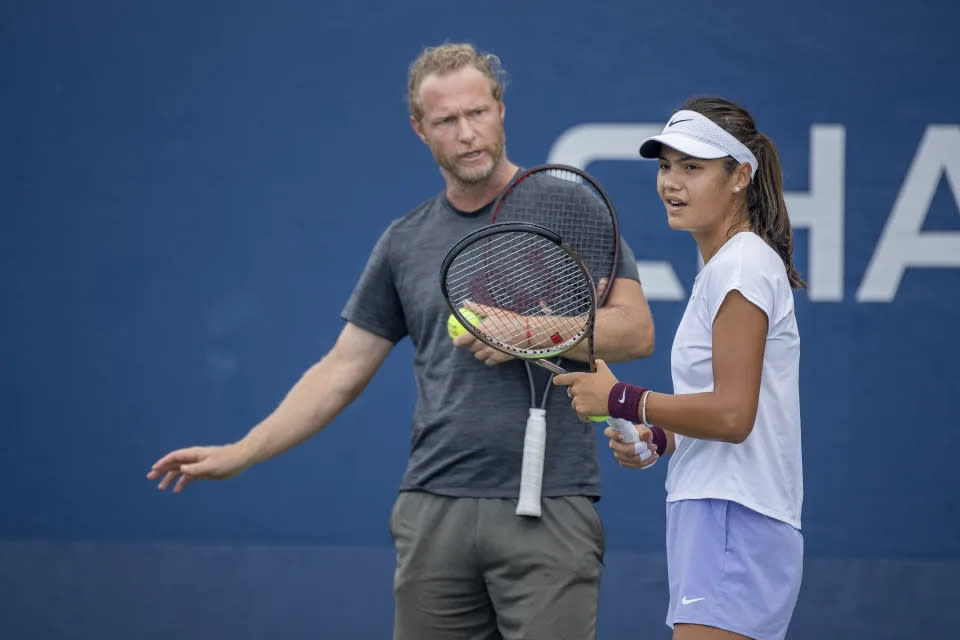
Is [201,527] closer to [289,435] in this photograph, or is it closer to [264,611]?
[264,611]

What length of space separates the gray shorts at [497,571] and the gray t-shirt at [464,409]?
43 mm

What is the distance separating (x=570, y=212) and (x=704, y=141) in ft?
2.20

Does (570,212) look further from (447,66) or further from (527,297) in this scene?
(447,66)

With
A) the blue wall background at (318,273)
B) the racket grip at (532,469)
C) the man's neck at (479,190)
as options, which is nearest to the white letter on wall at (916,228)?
the blue wall background at (318,273)

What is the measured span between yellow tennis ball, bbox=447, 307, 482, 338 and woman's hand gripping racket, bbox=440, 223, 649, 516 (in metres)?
0.01

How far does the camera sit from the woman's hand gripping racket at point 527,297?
2.33 m

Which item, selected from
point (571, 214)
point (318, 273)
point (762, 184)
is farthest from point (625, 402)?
point (318, 273)

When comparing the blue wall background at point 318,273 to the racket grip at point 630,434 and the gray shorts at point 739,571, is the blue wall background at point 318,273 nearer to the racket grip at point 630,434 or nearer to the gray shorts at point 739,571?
the racket grip at point 630,434

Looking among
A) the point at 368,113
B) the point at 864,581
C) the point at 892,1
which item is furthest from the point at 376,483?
the point at 892,1

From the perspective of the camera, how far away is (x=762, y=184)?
207 centimetres

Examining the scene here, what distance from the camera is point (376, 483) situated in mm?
4207

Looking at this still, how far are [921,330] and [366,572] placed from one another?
1942mm

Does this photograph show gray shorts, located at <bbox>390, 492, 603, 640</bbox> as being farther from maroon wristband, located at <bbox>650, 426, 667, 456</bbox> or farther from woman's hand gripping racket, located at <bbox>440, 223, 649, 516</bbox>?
maroon wristband, located at <bbox>650, 426, 667, 456</bbox>

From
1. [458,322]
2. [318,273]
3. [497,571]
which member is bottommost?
[497,571]
